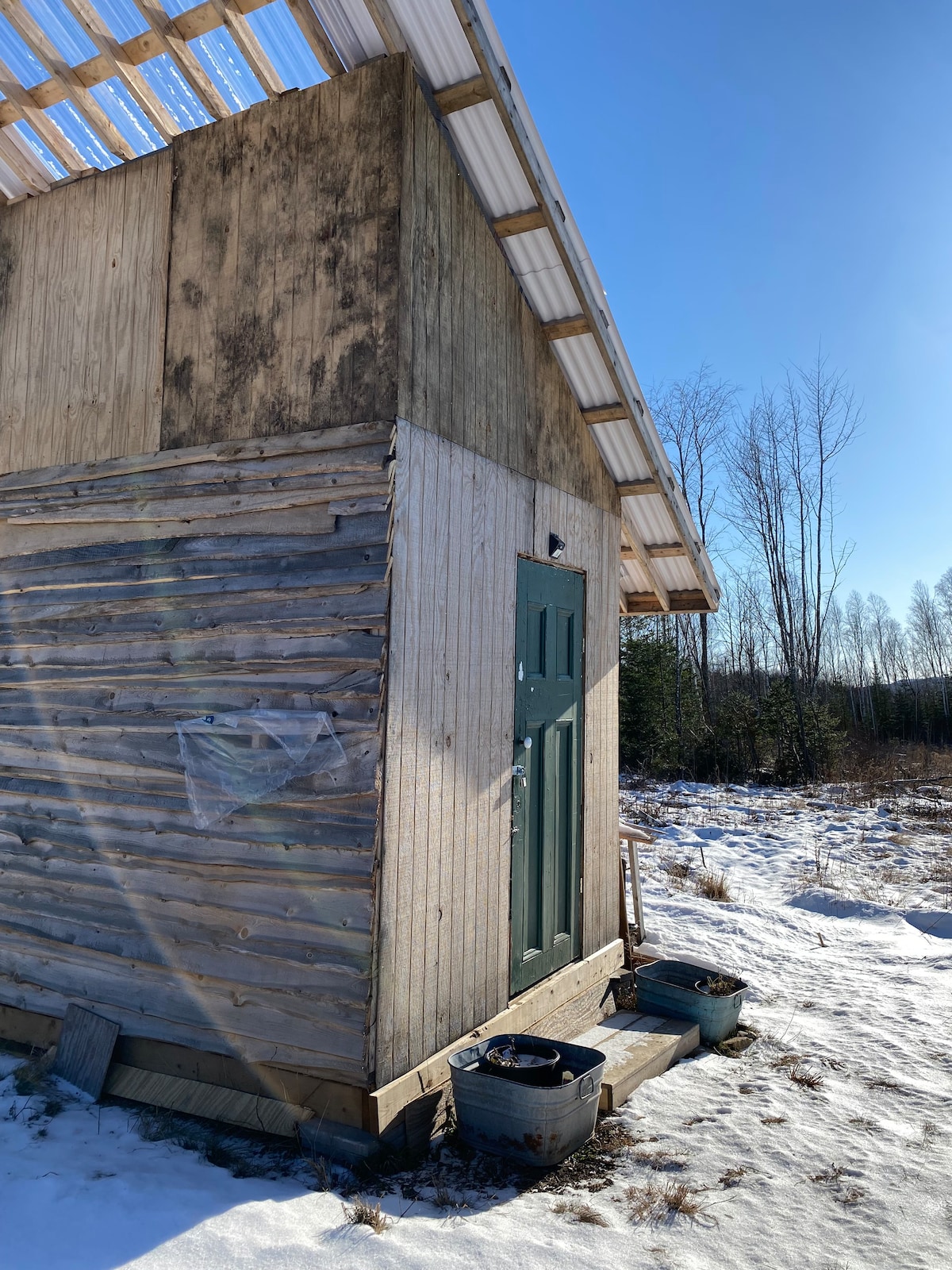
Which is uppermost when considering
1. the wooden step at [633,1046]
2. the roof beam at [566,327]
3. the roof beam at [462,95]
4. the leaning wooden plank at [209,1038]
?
the roof beam at [462,95]

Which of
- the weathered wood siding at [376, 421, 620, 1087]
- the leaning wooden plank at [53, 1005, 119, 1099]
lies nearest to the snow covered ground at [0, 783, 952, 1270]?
the leaning wooden plank at [53, 1005, 119, 1099]

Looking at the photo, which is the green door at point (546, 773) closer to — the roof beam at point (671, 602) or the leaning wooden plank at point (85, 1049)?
the roof beam at point (671, 602)

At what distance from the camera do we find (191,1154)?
3855 mm

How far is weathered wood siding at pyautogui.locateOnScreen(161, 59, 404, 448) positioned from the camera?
430 centimetres

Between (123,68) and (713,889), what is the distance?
29.2ft

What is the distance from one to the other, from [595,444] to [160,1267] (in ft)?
17.6

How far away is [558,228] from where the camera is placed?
479cm

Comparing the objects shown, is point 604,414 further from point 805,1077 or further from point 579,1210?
point 579,1210

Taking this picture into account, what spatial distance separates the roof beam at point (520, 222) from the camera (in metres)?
4.91

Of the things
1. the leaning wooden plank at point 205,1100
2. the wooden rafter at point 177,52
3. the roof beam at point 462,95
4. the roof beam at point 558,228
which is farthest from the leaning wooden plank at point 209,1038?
the wooden rafter at point 177,52

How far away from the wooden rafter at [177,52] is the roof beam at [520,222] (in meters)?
1.66

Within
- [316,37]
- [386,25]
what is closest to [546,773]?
[386,25]

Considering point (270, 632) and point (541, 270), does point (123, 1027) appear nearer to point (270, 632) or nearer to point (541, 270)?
point (270, 632)

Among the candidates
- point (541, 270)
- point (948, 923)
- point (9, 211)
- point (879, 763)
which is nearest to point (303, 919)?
point (541, 270)
